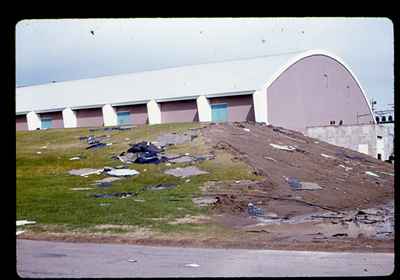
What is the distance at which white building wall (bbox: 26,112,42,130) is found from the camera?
115ft

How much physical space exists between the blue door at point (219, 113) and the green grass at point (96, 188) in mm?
5165

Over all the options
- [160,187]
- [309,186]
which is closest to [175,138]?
[160,187]

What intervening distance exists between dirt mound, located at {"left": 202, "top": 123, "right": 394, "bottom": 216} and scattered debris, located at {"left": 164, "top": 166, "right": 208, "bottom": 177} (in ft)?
5.89

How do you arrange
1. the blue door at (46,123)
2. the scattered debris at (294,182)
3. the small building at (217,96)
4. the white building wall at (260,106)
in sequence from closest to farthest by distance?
1. the scattered debris at (294,182)
2. the white building wall at (260,106)
3. the small building at (217,96)
4. the blue door at (46,123)

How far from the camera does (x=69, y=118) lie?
34.5 metres

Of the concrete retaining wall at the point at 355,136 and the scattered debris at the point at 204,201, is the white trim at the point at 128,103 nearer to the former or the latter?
the concrete retaining wall at the point at 355,136

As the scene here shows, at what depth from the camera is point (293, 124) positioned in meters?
31.0

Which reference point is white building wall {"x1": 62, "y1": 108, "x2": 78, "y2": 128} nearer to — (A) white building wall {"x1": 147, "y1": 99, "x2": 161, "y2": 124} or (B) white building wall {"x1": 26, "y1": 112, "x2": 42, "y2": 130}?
(B) white building wall {"x1": 26, "y1": 112, "x2": 42, "y2": 130}

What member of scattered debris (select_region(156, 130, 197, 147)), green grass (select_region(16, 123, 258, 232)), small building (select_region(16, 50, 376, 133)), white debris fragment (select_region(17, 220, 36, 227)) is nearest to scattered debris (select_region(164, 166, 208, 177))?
green grass (select_region(16, 123, 258, 232))

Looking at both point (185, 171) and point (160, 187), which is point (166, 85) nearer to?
point (185, 171)

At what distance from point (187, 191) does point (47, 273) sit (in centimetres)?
790

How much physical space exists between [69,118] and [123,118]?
3.58 metres

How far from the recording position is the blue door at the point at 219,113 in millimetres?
31016

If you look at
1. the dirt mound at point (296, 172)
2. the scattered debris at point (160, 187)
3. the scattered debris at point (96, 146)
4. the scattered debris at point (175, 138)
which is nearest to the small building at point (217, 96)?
the dirt mound at point (296, 172)
